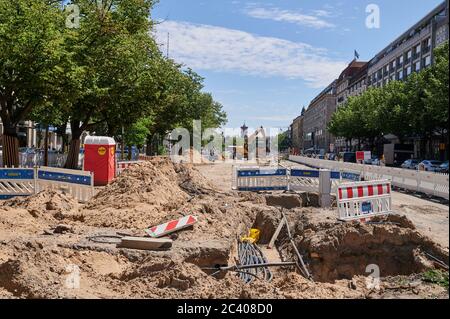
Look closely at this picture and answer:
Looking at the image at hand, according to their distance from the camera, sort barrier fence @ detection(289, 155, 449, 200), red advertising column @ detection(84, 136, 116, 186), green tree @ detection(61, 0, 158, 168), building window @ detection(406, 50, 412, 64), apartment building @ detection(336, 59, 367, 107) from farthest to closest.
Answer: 1. apartment building @ detection(336, 59, 367, 107)
2. building window @ detection(406, 50, 412, 64)
3. green tree @ detection(61, 0, 158, 168)
4. red advertising column @ detection(84, 136, 116, 186)
5. barrier fence @ detection(289, 155, 449, 200)

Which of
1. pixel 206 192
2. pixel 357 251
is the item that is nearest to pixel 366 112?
pixel 206 192

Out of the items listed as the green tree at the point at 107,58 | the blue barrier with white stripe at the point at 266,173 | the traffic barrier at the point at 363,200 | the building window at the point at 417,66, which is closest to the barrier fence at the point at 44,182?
the green tree at the point at 107,58

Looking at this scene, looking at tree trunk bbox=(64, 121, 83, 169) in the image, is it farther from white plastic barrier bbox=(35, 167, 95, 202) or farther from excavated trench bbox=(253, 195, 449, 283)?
excavated trench bbox=(253, 195, 449, 283)

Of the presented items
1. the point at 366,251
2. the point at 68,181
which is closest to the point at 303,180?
the point at 68,181

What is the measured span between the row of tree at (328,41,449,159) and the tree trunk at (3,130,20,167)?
90.2ft

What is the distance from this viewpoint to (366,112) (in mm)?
72188

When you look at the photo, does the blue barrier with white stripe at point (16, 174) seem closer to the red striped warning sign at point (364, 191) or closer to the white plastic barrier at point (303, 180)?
the white plastic barrier at point (303, 180)

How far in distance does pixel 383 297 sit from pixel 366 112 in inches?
2737

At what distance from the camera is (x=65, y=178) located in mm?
16125

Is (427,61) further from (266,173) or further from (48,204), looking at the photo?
(48,204)

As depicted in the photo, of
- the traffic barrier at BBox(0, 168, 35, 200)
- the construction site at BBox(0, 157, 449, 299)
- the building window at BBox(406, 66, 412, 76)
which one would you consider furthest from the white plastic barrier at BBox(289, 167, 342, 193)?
the building window at BBox(406, 66, 412, 76)

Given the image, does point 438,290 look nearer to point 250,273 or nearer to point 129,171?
point 250,273

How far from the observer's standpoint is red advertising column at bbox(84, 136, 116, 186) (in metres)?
21.5

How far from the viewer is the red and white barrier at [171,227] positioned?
9961 millimetres
